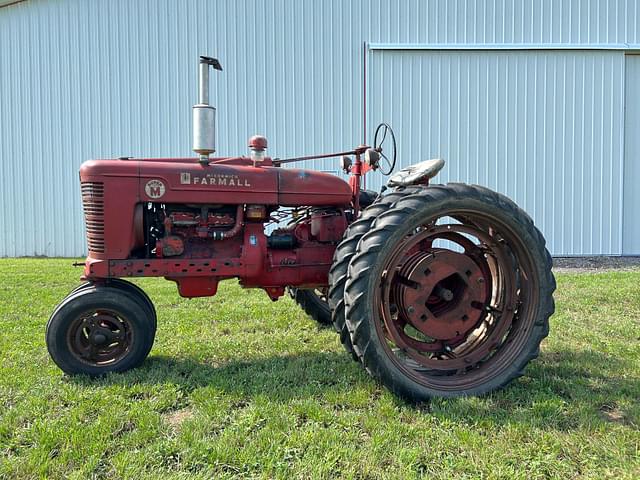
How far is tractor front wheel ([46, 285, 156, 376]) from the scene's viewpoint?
2.80 metres

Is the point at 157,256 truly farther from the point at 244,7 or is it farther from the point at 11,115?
the point at 11,115

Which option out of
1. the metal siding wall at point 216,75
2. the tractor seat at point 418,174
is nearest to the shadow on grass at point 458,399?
the tractor seat at point 418,174

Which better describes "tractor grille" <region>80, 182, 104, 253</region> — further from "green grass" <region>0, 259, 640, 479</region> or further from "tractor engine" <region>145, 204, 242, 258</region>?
"green grass" <region>0, 259, 640, 479</region>

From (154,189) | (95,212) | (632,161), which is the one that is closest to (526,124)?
(632,161)

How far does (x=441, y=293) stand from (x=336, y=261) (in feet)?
2.19

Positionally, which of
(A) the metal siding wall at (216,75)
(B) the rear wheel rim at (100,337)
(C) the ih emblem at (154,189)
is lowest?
(B) the rear wheel rim at (100,337)

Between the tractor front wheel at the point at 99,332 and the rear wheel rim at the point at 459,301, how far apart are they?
56.9 inches

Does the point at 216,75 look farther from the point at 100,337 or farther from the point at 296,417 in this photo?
the point at 296,417

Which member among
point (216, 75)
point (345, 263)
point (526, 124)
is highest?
point (216, 75)

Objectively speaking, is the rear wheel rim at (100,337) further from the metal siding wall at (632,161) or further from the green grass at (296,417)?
the metal siding wall at (632,161)

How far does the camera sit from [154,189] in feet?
9.70

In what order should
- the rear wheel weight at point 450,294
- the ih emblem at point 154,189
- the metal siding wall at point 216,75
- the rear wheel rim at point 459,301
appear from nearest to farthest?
the rear wheel weight at point 450,294
the rear wheel rim at point 459,301
the ih emblem at point 154,189
the metal siding wall at point 216,75

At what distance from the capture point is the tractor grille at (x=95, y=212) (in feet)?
Answer: 9.53

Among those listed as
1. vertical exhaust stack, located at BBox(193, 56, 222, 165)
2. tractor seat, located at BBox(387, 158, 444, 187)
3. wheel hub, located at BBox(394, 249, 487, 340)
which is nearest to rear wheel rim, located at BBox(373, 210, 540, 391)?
wheel hub, located at BBox(394, 249, 487, 340)
